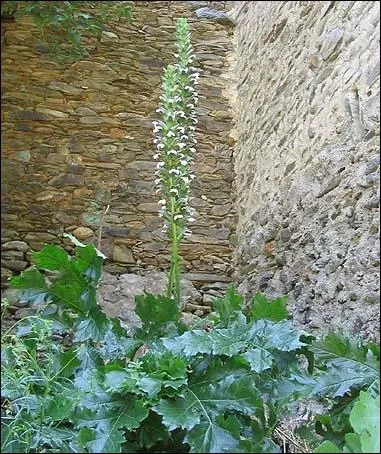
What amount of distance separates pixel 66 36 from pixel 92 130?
550mm

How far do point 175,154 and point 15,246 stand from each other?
5.76 ft

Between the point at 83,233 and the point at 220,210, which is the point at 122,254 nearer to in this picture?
the point at 83,233

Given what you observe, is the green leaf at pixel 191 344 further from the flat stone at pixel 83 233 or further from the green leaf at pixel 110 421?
the flat stone at pixel 83 233

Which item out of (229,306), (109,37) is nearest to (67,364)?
(229,306)

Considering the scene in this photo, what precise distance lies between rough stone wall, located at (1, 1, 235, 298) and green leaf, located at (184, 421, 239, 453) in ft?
6.69

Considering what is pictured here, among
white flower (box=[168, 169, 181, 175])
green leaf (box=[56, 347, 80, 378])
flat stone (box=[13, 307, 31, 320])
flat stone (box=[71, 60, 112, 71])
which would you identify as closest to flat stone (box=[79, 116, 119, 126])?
flat stone (box=[71, 60, 112, 71])

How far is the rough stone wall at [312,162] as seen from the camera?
6.02ft

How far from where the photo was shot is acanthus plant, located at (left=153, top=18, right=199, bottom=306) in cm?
169

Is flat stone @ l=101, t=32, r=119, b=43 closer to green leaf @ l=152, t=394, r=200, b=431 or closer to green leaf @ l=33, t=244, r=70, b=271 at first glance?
green leaf @ l=33, t=244, r=70, b=271

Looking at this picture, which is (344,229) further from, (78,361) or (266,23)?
(266,23)

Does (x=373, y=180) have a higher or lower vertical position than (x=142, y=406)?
higher

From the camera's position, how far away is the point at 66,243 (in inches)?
126

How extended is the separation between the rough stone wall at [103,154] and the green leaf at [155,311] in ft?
5.23

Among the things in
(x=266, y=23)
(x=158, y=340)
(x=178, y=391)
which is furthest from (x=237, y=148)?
(x=178, y=391)
